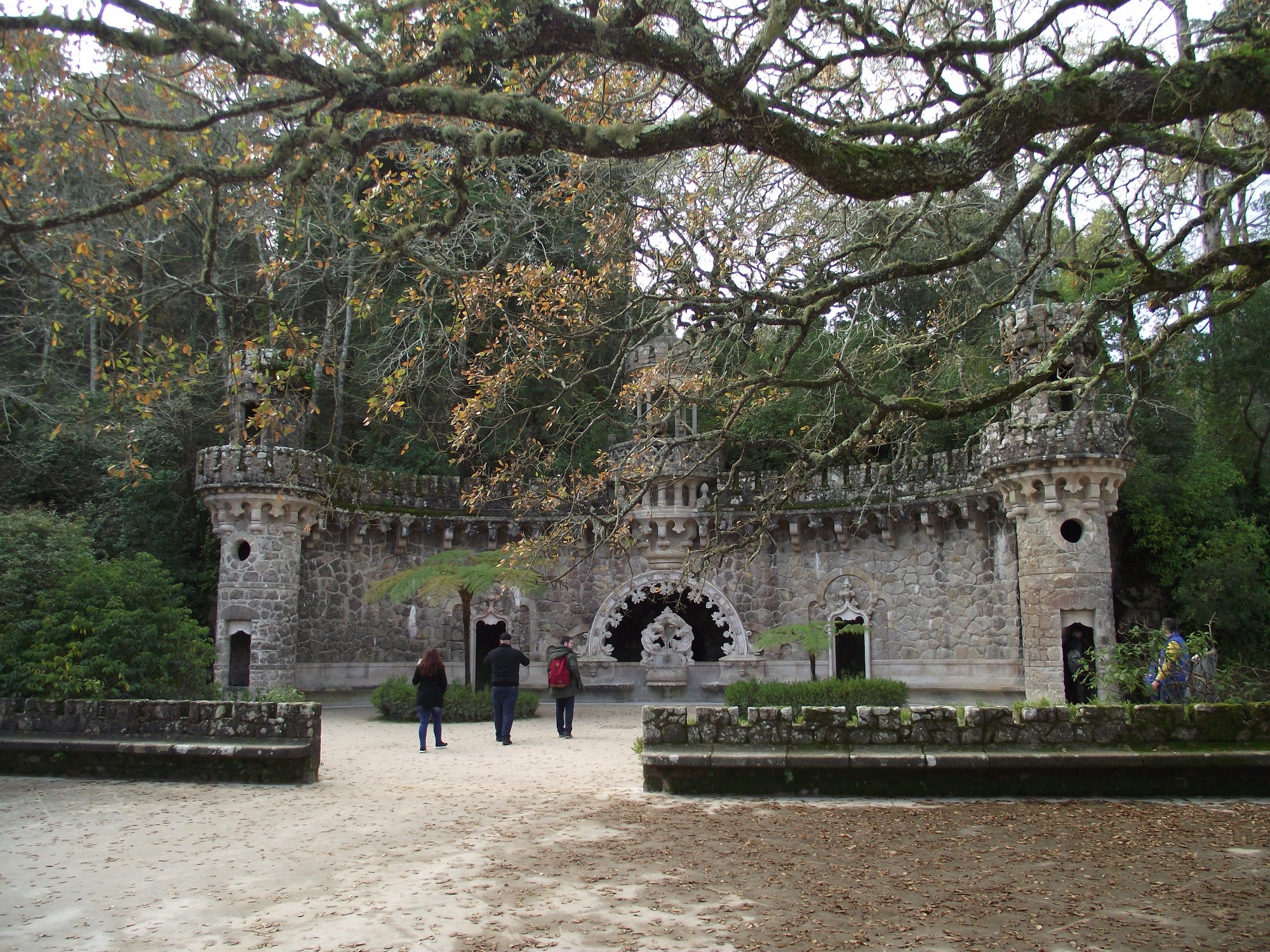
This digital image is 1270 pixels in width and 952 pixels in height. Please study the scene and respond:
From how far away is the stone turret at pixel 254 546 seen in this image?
1678 centimetres

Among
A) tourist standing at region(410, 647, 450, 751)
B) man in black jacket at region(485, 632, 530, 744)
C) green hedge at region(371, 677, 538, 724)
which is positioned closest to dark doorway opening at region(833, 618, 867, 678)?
green hedge at region(371, 677, 538, 724)

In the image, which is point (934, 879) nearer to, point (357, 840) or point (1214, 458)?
point (357, 840)

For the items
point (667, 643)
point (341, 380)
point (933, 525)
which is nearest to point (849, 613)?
point (933, 525)

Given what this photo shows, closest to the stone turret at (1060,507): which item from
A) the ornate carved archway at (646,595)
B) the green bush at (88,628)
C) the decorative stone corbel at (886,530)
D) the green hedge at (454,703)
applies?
the decorative stone corbel at (886,530)

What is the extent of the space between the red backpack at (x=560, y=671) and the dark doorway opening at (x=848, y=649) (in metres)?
6.91

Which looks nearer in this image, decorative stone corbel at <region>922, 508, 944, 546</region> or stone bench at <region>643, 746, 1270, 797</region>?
stone bench at <region>643, 746, 1270, 797</region>

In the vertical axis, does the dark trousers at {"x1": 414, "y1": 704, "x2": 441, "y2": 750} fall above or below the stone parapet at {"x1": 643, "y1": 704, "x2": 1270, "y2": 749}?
below

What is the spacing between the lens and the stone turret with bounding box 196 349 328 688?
16.8 meters

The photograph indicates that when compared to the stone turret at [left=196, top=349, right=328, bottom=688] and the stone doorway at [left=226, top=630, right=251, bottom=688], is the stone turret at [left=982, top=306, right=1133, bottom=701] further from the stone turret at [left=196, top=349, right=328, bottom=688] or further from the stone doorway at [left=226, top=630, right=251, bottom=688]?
the stone doorway at [left=226, top=630, right=251, bottom=688]

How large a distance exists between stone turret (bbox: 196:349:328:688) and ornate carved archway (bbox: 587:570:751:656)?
6.00 metres

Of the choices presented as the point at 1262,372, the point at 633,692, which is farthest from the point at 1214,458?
the point at 633,692

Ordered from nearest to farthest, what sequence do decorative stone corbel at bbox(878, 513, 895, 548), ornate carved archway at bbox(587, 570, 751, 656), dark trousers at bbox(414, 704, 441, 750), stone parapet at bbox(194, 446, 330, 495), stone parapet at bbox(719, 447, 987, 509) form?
1. dark trousers at bbox(414, 704, 441, 750)
2. stone parapet at bbox(719, 447, 987, 509)
3. stone parapet at bbox(194, 446, 330, 495)
4. decorative stone corbel at bbox(878, 513, 895, 548)
5. ornate carved archway at bbox(587, 570, 751, 656)

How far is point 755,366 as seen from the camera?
19000 mm

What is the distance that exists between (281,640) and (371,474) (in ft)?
12.9
